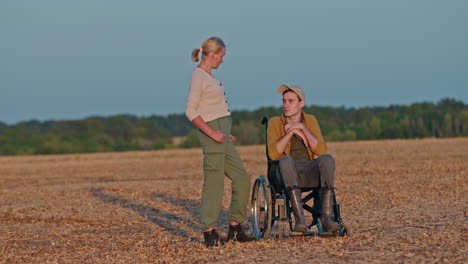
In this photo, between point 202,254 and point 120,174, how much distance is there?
14.7 m

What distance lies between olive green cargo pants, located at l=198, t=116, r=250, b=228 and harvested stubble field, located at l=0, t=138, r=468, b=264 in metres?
0.39

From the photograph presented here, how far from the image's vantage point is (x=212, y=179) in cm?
689

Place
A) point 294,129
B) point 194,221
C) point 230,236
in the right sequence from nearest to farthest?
point 230,236, point 294,129, point 194,221

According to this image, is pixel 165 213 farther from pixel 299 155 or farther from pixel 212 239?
pixel 212 239

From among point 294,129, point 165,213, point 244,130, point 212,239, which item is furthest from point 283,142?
point 244,130

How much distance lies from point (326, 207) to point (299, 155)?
2.58 ft

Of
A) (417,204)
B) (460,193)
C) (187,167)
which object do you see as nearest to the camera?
(417,204)

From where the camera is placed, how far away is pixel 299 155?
7406 mm

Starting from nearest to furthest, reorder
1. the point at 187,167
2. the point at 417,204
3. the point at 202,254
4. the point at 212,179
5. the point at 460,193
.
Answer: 1. the point at 202,254
2. the point at 212,179
3. the point at 417,204
4. the point at 460,193
5. the point at 187,167

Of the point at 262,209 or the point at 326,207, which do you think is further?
the point at 262,209

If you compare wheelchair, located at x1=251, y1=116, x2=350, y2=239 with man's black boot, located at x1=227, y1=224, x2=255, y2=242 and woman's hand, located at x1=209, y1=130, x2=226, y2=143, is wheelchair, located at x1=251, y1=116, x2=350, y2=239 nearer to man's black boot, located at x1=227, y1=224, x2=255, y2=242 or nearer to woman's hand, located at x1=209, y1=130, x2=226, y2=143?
man's black boot, located at x1=227, y1=224, x2=255, y2=242

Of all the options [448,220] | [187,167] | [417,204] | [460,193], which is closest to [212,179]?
[448,220]

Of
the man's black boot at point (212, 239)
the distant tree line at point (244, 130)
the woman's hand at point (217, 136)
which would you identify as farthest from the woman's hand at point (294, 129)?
the distant tree line at point (244, 130)

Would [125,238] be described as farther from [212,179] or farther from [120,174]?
[120,174]
